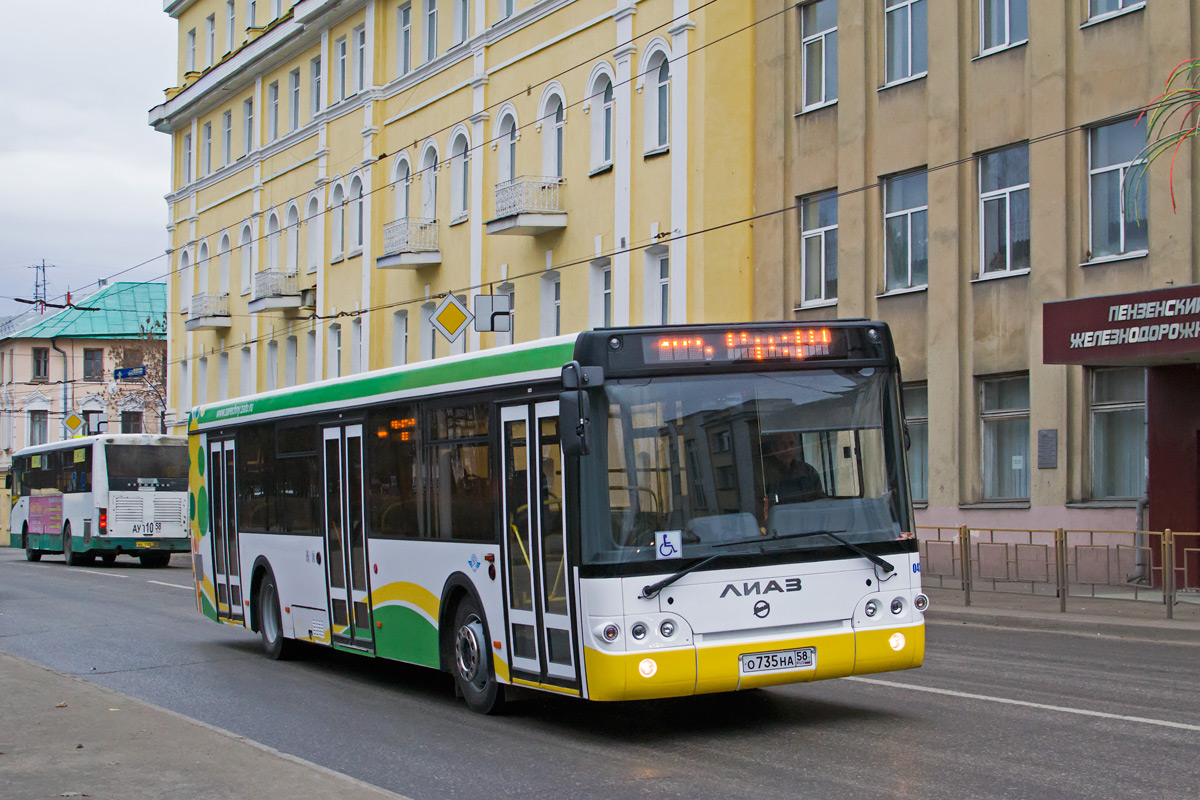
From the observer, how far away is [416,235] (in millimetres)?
38219

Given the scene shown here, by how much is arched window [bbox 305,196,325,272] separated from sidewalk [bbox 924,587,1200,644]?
2888 cm

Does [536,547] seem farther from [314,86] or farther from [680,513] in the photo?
[314,86]

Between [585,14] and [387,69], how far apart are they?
10.8 metres

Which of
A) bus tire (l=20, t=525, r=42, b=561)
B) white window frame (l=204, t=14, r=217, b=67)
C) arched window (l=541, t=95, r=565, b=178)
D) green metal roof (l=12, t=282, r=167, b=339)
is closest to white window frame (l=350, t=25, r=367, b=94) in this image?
arched window (l=541, t=95, r=565, b=178)

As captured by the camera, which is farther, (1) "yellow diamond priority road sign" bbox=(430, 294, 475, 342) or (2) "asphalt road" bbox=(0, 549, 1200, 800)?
(1) "yellow diamond priority road sign" bbox=(430, 294, 475, 342)

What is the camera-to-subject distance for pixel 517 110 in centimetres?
3494

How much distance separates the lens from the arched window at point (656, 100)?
30125 mm

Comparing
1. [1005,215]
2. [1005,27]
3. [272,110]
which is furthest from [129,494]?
[1005,27]

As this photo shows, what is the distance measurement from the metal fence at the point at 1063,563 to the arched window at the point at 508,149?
56.3 feet

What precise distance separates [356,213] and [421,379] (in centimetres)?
3233

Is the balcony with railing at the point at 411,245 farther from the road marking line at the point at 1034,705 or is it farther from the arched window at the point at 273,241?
the road marking line at the point at 1034,705

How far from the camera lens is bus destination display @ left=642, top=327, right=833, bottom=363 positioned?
30.2 feet

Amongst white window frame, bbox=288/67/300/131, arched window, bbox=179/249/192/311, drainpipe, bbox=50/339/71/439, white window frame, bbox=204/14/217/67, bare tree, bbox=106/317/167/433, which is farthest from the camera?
drainpipe, bbox=50/339/71/439

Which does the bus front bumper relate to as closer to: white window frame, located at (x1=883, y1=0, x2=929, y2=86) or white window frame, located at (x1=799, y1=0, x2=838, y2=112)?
white window frame, located at (x1=883, y1=0, x2=929, y2=86)
